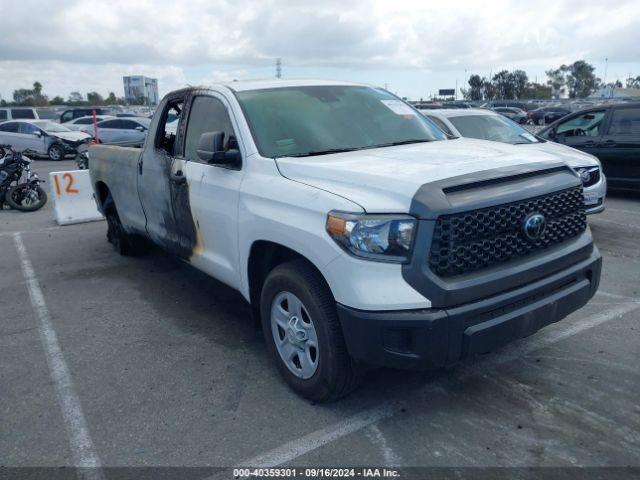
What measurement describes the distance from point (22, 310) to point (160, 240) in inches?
59.2

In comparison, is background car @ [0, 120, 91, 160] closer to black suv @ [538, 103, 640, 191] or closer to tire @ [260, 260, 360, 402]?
black suv @ [538, 103, 640, 191]

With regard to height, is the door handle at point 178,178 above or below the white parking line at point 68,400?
above

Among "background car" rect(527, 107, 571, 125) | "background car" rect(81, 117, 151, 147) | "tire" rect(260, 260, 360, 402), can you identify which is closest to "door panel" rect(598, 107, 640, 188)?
"tire" rect(260, 260, 360, 402)

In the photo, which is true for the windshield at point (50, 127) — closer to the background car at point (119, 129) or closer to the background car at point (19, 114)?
the background car at point (119, 129)

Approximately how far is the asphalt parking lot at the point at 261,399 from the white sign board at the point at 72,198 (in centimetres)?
467

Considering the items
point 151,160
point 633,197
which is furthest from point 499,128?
point 151,160

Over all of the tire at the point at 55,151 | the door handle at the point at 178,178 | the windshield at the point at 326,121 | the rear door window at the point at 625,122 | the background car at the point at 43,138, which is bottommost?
the tire at the point at 55,151

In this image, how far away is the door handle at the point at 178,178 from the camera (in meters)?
4.75

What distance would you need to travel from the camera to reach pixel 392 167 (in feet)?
11.3

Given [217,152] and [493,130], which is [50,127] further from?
[217,152]

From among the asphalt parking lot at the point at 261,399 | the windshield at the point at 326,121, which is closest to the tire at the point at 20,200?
the asphalt parking lot at the point at 261,399

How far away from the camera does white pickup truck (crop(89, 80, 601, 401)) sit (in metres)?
3.01

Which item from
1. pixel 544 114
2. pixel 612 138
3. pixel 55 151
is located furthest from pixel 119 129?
pixel 544 114

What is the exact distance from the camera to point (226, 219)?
4.15m
